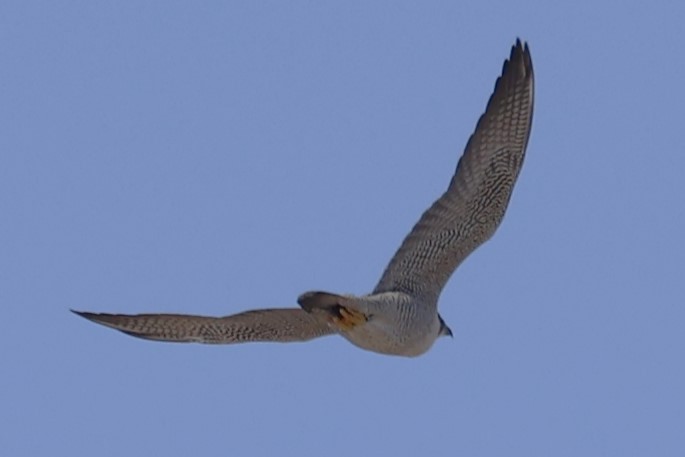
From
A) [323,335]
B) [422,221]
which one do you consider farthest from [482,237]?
[323,335]

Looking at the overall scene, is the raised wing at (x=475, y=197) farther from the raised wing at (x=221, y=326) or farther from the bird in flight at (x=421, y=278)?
the raised wing at (x=221, y=326)

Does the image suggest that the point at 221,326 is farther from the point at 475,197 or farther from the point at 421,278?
the point at 475,197

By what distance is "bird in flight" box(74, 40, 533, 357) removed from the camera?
63.3 ft

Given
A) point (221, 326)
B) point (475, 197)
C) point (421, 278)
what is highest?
point (475, 197)

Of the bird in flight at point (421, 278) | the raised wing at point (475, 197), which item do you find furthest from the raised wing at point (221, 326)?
the raised wing at point (475, 197)

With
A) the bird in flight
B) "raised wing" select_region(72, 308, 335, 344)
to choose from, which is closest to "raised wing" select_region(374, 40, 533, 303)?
the bird in flight

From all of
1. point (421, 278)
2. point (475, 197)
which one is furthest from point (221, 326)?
point (475, 197)

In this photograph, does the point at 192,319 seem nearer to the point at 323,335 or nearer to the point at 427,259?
the point at 323,335

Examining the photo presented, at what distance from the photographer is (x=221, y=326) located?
19.9m

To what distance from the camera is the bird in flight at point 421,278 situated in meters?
19.3

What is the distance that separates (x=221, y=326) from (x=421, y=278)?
2.28 meters

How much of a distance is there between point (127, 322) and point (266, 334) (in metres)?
1.40

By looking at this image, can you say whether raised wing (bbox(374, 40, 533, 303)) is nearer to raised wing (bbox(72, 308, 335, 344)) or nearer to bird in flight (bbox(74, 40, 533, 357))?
bird in flight (bbox(74, 40, 533, 357))

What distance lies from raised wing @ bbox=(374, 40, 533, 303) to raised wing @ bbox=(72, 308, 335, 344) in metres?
1.23
